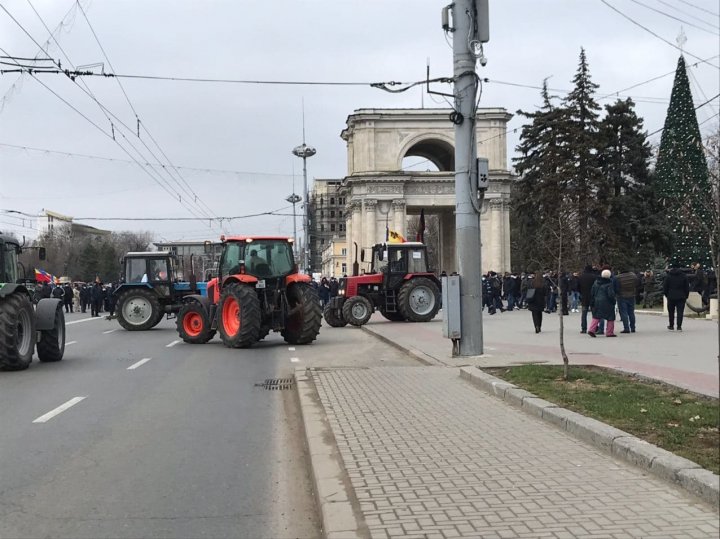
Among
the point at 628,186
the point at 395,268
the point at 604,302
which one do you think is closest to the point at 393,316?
the point at 395,268

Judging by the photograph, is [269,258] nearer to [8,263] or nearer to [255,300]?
[255,300]

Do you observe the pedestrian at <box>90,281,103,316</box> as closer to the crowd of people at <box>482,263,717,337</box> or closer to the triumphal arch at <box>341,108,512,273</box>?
the crowd of people at <box>482,263,717,337</box>

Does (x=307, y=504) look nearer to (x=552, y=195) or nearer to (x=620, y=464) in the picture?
(x=620, y=464)

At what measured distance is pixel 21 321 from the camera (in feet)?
45.9

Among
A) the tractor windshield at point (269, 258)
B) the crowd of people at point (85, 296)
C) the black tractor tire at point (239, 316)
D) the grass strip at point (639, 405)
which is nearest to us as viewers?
the grass strip at point (639, 405)

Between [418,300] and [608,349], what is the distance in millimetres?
12495

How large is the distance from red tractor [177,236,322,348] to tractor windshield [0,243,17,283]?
490 centimetres

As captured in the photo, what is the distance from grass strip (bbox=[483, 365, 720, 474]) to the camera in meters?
6.30

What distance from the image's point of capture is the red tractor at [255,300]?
1761 cm

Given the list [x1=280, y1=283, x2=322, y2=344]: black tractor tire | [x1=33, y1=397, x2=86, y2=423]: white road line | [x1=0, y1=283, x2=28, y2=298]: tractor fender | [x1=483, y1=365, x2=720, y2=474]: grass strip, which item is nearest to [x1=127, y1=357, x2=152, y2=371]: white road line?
[x1=0, y1=283, x2=28, y2=298]: tractor fender

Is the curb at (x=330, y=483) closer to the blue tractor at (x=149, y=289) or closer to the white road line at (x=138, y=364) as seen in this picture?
the white road line at (x=138, y=364)

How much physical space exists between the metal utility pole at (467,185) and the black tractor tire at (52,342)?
331 inches

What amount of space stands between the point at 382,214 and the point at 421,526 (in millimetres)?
59780

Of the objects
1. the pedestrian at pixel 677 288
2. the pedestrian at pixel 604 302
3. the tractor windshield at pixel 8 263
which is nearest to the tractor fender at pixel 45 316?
the tractor windshield at pixel 8 263
